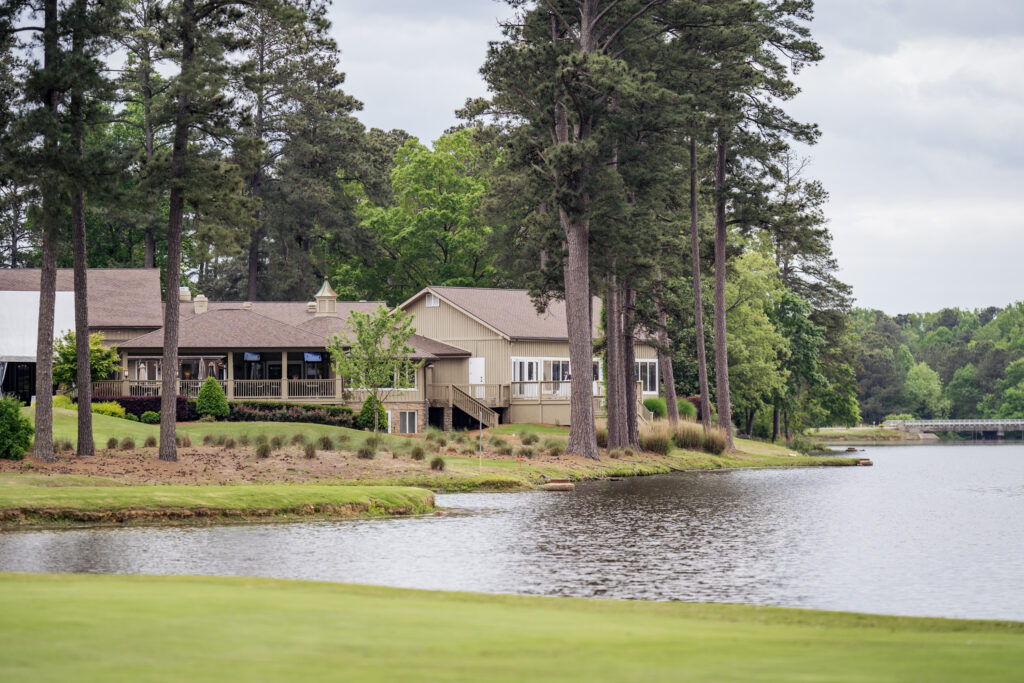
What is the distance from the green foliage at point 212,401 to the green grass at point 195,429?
1.88 m

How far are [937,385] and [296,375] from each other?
101 m

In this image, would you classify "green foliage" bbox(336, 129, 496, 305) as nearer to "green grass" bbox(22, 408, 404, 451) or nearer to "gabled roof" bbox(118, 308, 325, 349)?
"gabled roof" bbox(118, 308, 325, 349)

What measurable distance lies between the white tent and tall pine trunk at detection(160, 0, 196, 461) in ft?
80.2

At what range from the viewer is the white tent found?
52.7 metres

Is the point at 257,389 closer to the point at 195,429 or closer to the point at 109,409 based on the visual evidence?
the point at 109,409

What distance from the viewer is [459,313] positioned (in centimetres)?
5981

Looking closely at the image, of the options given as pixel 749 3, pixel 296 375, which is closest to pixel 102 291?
pixel 296 375

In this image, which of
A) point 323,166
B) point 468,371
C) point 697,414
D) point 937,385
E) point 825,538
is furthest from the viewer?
point 937,385

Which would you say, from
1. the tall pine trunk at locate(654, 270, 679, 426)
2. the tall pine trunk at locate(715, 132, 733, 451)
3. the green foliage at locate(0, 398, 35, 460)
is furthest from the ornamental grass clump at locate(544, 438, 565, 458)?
the green foliage at locate(0, 398, 35, 460)

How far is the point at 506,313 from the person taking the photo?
60.9 metres

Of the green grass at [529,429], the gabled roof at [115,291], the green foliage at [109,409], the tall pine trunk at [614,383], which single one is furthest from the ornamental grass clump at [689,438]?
the gabled roof at [115,291]

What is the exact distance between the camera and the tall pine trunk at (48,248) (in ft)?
94.6

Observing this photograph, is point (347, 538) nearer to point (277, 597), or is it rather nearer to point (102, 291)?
point (277, 597)

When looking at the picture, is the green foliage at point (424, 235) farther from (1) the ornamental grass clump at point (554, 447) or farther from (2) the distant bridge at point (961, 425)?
(2) the distant bridge at point (961, 425)
